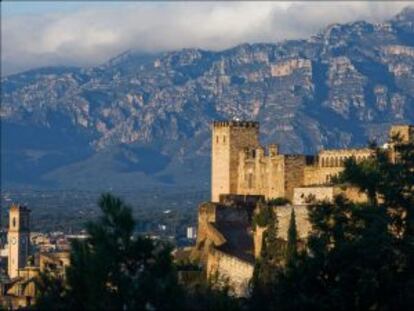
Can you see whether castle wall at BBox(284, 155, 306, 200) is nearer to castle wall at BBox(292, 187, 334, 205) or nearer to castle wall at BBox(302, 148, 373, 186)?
castle wall at BBox(302, 148, 373, 186)

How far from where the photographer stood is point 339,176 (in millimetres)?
85438

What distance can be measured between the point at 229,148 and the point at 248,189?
3.57 metres

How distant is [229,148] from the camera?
101m

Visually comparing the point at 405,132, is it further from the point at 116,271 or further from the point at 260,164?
Result: the point at 116,271

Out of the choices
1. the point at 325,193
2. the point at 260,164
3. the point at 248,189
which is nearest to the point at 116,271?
the point at 325,193

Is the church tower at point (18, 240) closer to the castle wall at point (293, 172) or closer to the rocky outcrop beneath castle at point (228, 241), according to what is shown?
the rocky outcrop beneath castle at point (228, 241)

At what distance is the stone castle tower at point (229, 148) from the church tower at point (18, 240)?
84.8 feet

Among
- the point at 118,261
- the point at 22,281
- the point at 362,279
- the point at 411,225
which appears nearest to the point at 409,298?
the point at 362,279

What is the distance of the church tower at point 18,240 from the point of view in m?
125

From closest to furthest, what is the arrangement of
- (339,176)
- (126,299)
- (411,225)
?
(126,299), (411,225), (339,176)

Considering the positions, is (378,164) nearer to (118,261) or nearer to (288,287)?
(288,287)

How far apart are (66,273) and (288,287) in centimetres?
970

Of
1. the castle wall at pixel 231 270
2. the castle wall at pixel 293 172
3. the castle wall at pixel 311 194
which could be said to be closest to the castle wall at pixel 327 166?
the castle wall at pixel 293 172

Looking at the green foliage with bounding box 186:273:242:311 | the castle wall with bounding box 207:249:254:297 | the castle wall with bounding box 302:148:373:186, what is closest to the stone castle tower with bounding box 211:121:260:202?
the castle wall with bounding box 302:148:373:186
